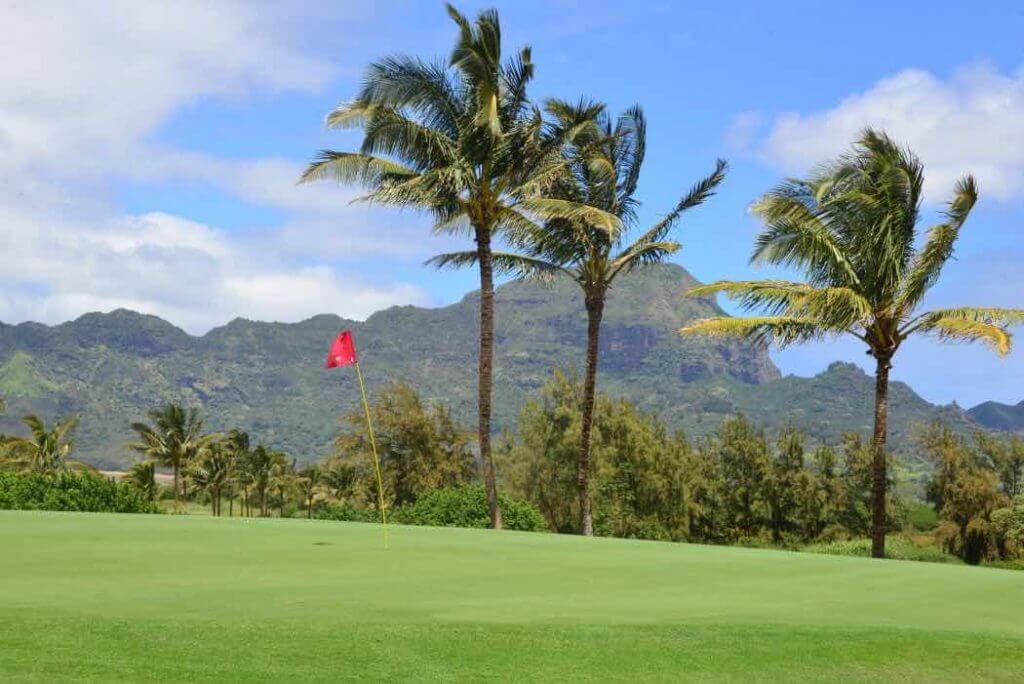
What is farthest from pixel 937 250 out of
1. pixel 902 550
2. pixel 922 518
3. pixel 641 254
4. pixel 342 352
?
pixel 922 518

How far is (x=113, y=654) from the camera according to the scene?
7.90 meters

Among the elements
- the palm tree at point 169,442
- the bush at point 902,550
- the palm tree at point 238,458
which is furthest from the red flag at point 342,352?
the palm tree at point 238,458

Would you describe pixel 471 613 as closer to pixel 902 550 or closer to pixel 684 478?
pixel 902 550

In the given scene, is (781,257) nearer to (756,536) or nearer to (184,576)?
(184,576)

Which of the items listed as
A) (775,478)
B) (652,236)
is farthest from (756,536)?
(652,236)

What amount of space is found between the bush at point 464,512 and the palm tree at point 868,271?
7967mm

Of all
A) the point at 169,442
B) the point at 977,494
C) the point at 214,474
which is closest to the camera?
the point at 977,494

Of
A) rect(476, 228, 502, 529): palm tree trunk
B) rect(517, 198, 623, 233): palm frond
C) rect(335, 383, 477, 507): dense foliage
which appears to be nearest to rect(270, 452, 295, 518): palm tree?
rect(335, 383, 477, 507): dense foliage

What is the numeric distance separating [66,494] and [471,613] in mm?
20727

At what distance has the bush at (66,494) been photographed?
1087 inches

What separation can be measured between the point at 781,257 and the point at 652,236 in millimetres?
5618

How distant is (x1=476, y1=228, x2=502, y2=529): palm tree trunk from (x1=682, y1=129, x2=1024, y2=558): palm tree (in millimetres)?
6268

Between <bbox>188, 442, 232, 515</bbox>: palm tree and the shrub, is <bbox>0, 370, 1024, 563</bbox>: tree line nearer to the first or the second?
the shrub

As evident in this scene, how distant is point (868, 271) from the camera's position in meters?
28.8
